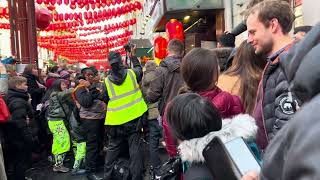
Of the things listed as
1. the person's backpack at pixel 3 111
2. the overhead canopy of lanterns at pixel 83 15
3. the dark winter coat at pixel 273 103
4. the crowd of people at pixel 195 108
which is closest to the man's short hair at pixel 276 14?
the crowd of people at pixel 195 108

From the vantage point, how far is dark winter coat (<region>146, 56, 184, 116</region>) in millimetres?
5715

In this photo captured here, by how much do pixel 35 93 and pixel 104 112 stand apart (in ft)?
7.51

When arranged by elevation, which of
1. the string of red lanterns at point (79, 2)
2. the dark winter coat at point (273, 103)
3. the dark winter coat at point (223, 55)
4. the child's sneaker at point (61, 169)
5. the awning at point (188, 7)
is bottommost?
the child's sneaker at point (61, 169)

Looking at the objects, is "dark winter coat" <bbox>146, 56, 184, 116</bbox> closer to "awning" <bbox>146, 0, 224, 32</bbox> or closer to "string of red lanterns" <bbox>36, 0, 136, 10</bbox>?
"awning" <bbox>146, 0, 224, 32</bbox>

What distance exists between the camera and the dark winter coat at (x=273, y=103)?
242cm

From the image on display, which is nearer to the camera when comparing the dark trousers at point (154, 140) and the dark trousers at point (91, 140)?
the dark trousers at point (154, 140)

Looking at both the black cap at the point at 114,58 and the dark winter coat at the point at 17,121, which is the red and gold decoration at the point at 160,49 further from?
the black cap at the point at 114,58

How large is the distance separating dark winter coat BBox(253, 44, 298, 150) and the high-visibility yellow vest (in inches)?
149

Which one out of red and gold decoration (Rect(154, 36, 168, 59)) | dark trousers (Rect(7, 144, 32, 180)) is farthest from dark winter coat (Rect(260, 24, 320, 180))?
red and gold decoration (Rect(154, 36, 168, 59))

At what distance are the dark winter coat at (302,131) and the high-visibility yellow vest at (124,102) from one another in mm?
5310

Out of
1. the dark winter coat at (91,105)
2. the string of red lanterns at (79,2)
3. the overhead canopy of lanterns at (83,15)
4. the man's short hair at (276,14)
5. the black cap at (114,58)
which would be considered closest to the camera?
the man's short hair at (276,14)

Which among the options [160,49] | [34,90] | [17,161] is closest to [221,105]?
[17,161]

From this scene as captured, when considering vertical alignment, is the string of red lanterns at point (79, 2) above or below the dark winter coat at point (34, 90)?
above

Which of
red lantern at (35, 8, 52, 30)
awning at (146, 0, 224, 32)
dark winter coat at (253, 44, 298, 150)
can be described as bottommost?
dark winter coat at (253, 44, 298, 150)
